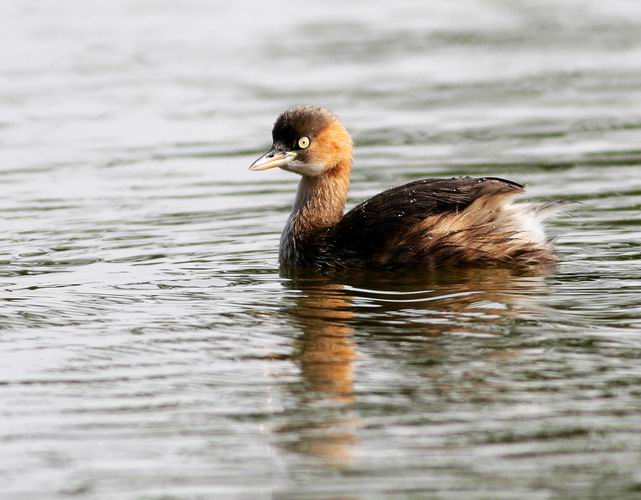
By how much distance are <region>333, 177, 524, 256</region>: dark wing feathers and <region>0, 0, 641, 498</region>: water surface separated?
9.5 inches

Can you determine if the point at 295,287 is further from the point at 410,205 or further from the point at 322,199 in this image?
the point at 322,199

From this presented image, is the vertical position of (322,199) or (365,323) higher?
(322,199)

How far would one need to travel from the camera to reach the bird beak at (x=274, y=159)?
8883 millimetres

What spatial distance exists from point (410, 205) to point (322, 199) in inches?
40.4

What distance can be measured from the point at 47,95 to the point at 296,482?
9.55 metres

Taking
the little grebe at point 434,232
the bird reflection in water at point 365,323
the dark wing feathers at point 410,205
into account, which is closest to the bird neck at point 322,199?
the little grebe at point 434,232

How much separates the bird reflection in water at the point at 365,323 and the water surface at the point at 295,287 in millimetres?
21

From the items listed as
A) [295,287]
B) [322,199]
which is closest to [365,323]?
[295,287]

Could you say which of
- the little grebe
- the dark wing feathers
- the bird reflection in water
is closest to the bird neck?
the little grebe

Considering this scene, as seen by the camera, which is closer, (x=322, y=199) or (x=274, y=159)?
(x=274, y=159)

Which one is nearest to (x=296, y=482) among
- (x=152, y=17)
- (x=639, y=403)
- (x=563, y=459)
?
(x=563, y=459)

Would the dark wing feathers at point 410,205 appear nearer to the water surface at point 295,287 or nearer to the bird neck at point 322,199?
the water surface at point 295,287

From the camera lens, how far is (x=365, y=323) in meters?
7.09

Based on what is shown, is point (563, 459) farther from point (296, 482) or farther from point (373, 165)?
point (373, 165)
